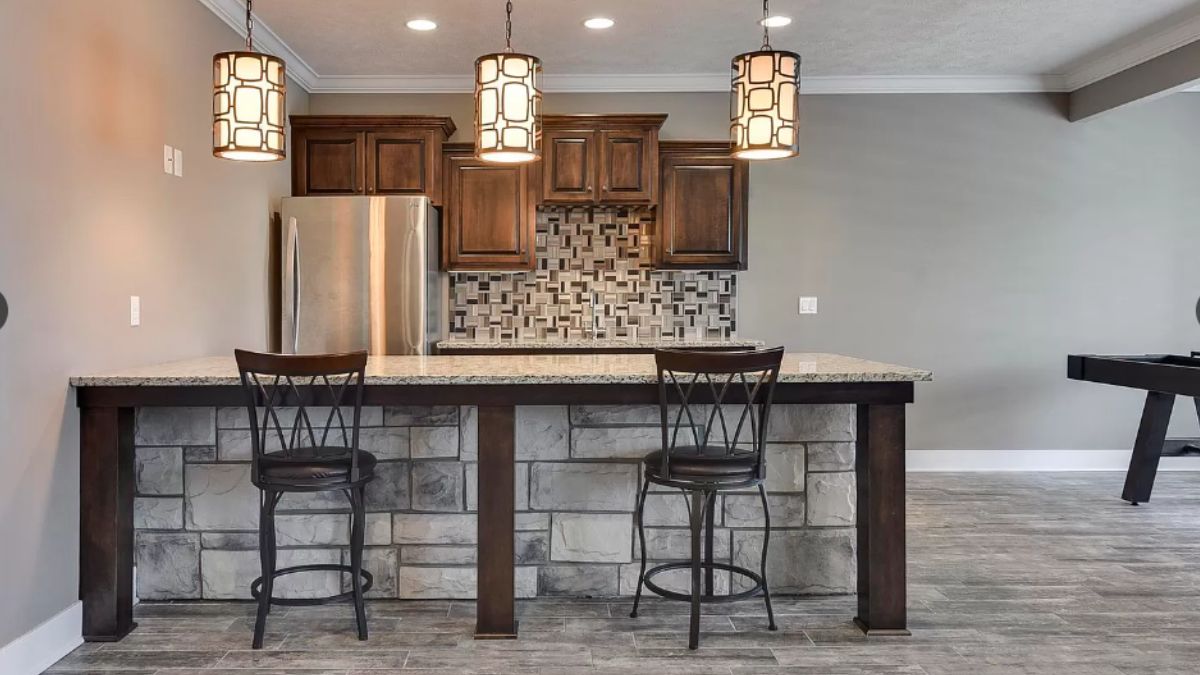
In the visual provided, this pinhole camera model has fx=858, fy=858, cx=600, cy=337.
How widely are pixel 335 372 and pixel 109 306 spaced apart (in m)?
1.06

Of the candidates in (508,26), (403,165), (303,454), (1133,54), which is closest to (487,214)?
(403,165)

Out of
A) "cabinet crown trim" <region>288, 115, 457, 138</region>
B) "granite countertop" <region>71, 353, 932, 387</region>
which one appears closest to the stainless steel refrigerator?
"cabinet crown trim" <region>288, 115, 457, 138</region>

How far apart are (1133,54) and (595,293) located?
11.3 ft

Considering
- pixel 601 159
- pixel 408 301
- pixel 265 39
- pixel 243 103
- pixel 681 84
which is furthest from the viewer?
pixel 681 84

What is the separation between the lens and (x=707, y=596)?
283cm

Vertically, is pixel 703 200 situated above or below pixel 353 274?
above

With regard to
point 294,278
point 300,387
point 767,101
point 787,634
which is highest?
point 767,101

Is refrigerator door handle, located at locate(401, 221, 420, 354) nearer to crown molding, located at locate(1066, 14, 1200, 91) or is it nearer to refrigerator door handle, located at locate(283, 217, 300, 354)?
refrigerator door handle, located at locate(283, 217, 300, 354)

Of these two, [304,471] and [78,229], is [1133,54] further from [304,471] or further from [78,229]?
[78,229]

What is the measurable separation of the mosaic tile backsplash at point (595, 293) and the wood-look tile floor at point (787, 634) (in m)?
2.31

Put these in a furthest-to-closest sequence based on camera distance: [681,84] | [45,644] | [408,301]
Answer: [681,84] < [408,301] < [45,644]

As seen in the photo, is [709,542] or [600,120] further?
[600,120]

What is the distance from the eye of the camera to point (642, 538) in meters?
2.93

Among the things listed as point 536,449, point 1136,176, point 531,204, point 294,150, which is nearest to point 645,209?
point 531,204
